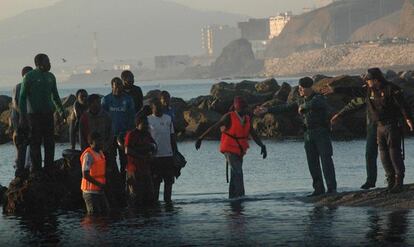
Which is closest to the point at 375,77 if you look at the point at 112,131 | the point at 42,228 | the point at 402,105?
the point at 402,105

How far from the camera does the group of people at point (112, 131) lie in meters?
16.4

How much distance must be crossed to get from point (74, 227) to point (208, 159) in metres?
15.7

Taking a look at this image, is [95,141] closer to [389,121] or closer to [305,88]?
[305,88]

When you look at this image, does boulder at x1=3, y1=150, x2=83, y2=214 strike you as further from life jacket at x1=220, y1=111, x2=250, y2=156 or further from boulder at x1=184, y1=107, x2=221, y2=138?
boulder at x1=184, y1=107, x2=221, y2=138

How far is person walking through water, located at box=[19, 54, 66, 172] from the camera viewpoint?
1655 cm

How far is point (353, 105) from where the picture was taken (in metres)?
16.8

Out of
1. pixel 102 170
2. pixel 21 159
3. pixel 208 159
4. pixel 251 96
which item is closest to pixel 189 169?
pixel 208 159

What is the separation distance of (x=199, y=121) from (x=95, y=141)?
26.0 m

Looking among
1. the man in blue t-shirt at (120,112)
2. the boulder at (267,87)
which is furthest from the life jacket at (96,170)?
the boulder at (267,87)

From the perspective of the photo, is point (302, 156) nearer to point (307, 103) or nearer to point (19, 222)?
point (307, 103)

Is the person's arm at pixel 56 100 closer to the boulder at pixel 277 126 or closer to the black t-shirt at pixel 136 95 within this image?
the black t-shirt at pixel 136 95

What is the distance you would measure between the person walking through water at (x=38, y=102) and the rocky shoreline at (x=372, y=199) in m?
3.82

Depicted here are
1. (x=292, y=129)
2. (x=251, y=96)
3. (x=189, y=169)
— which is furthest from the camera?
(x=251, y=96)

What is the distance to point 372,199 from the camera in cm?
1597
